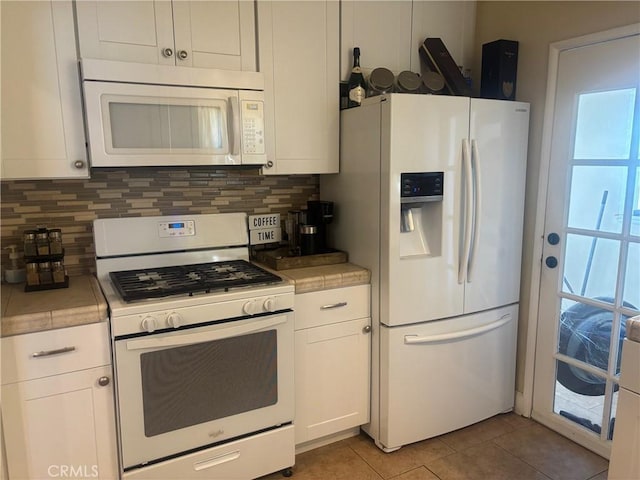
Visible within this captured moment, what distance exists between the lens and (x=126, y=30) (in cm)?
195

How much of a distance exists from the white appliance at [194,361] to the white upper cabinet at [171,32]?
2.50 feet

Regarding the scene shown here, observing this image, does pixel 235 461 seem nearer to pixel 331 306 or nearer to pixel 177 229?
pixel 331 306

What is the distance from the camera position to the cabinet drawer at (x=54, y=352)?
1646mm

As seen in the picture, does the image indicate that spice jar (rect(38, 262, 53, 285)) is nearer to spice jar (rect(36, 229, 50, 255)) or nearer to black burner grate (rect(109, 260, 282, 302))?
spice jar (rect(36, 229, 50, 255))

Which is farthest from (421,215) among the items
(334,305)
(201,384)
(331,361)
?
(201,384)

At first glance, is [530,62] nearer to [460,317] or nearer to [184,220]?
[460,317]

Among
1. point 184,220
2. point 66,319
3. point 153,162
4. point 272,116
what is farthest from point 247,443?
point 272,116

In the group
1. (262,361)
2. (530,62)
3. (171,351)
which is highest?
(530,62)

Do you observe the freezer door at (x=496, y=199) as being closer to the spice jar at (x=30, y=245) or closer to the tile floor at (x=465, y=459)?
the tile floor at (x=465, y=459)

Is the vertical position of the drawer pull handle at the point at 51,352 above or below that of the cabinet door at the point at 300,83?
below

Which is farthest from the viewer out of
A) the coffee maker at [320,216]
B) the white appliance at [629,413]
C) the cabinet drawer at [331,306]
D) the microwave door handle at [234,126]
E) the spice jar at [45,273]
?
the coffee maker at [320,216]

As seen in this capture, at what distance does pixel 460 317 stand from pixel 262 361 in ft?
3.48

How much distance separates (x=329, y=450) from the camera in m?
2.42

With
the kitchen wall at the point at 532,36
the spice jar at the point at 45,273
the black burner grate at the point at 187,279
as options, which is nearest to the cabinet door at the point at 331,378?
the black burner grate at the point at 187,279
